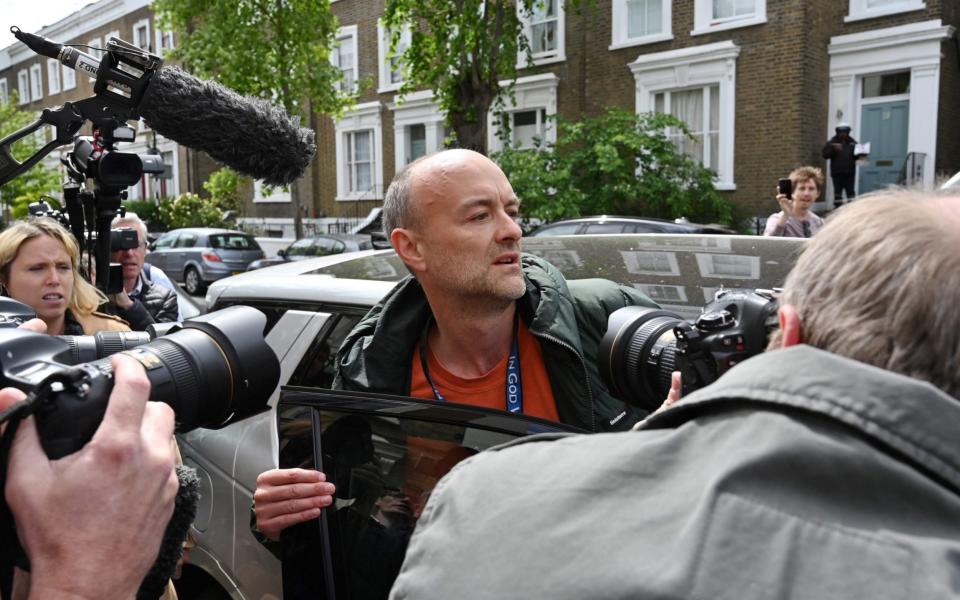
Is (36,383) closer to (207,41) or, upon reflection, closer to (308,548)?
(308,548)

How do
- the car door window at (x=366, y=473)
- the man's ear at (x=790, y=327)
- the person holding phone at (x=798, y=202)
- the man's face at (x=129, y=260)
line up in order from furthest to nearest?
the person holding phone at (x=798, y=202)
the man's face at (x=129, y=260)
the car door window at (x=366, y=473)
the man's ear at (x=790, y=327)

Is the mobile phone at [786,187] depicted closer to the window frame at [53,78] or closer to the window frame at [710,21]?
the window frame at [710,21]

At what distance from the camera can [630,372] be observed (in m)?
1.70

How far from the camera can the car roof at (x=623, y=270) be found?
2488 mm

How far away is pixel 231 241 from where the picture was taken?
19.2 m

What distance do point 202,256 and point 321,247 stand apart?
4.01 meters

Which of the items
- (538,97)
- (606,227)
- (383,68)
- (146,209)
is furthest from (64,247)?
(146,209)

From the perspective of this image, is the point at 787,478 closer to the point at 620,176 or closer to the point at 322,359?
the point at 322,359

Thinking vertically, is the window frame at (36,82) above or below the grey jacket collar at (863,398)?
above

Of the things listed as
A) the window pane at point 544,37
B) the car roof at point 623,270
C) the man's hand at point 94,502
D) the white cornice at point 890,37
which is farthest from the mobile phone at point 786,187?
the window pane at point 544,37

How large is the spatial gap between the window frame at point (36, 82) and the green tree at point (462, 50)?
2982 cm

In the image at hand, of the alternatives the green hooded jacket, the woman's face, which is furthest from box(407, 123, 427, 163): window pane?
the green hooded jacket

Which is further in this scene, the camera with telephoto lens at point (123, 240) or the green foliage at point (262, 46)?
the green foliage at point (262, 46)

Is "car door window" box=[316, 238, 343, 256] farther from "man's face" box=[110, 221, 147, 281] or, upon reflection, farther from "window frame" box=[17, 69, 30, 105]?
"window frame" box=[17, 69, 30, 105]
